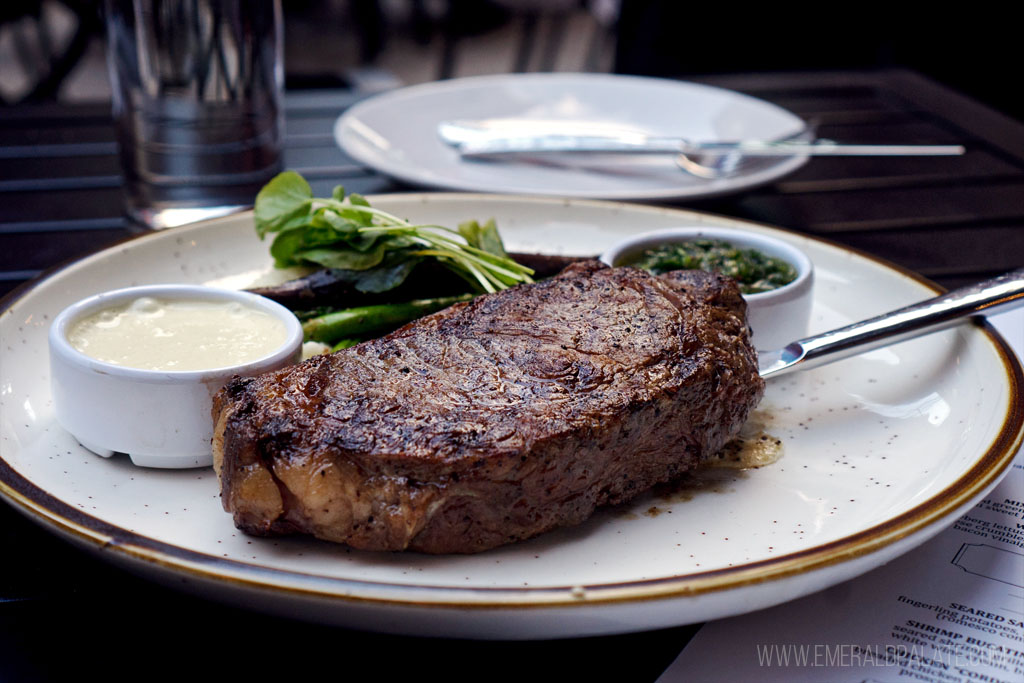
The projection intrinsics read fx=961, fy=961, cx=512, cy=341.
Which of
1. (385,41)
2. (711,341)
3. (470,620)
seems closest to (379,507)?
(470,620)

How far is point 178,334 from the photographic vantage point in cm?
223

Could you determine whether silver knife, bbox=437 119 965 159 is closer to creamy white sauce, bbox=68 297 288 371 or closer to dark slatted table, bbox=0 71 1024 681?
dark slatted table, bbox=0 71 1024 681

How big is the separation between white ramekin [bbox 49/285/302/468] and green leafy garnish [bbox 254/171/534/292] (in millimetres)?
760

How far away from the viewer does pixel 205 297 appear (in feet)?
7.80

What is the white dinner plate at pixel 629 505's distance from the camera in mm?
1474

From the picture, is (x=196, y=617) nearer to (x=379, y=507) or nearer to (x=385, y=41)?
(x=379, y=507)

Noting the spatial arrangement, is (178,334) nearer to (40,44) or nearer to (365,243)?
(365,243)

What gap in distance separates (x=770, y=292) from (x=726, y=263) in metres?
0.26

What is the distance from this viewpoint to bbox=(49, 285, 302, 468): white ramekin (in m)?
1.98

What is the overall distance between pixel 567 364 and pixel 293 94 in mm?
3862

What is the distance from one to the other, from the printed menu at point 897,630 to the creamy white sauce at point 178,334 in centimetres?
117

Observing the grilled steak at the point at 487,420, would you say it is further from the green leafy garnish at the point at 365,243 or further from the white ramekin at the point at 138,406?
the green leafy garnish at the point at 365,243

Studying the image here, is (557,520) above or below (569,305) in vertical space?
below

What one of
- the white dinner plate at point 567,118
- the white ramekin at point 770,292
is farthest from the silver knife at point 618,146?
the white ramekin at point 770,292
